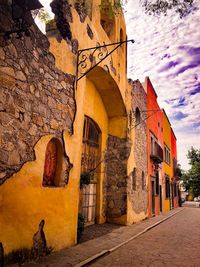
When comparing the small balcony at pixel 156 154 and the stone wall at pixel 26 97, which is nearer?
the stone wall at pixel 26 97

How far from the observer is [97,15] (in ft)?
26.6

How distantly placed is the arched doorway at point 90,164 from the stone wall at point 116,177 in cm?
82

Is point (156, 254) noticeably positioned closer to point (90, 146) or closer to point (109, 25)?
point (90, 146)

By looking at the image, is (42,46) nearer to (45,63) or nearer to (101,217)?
(45,63)

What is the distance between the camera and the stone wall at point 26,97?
4.01m

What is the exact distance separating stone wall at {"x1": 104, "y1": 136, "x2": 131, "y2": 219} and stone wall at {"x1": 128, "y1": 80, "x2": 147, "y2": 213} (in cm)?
48

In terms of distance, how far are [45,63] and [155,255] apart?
468 cm

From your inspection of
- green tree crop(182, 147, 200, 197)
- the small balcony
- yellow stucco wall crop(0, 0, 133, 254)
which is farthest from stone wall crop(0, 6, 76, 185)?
green tree crop(182, 147, 200, 197)

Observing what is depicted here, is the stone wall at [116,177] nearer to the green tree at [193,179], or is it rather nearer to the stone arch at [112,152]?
the stone arch at [112,152]

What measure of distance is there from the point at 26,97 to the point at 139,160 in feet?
28.2

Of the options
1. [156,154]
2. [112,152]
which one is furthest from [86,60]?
→ [156,154]

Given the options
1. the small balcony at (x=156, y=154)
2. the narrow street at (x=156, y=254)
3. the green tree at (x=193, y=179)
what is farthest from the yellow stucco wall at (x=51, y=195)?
the green tree at (x=193, y=179)

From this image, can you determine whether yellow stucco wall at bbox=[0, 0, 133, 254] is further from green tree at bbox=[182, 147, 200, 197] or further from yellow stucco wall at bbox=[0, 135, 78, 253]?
green tree at bbox=[182, 147, 200, 197]

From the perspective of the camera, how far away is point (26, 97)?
4.52 meters
